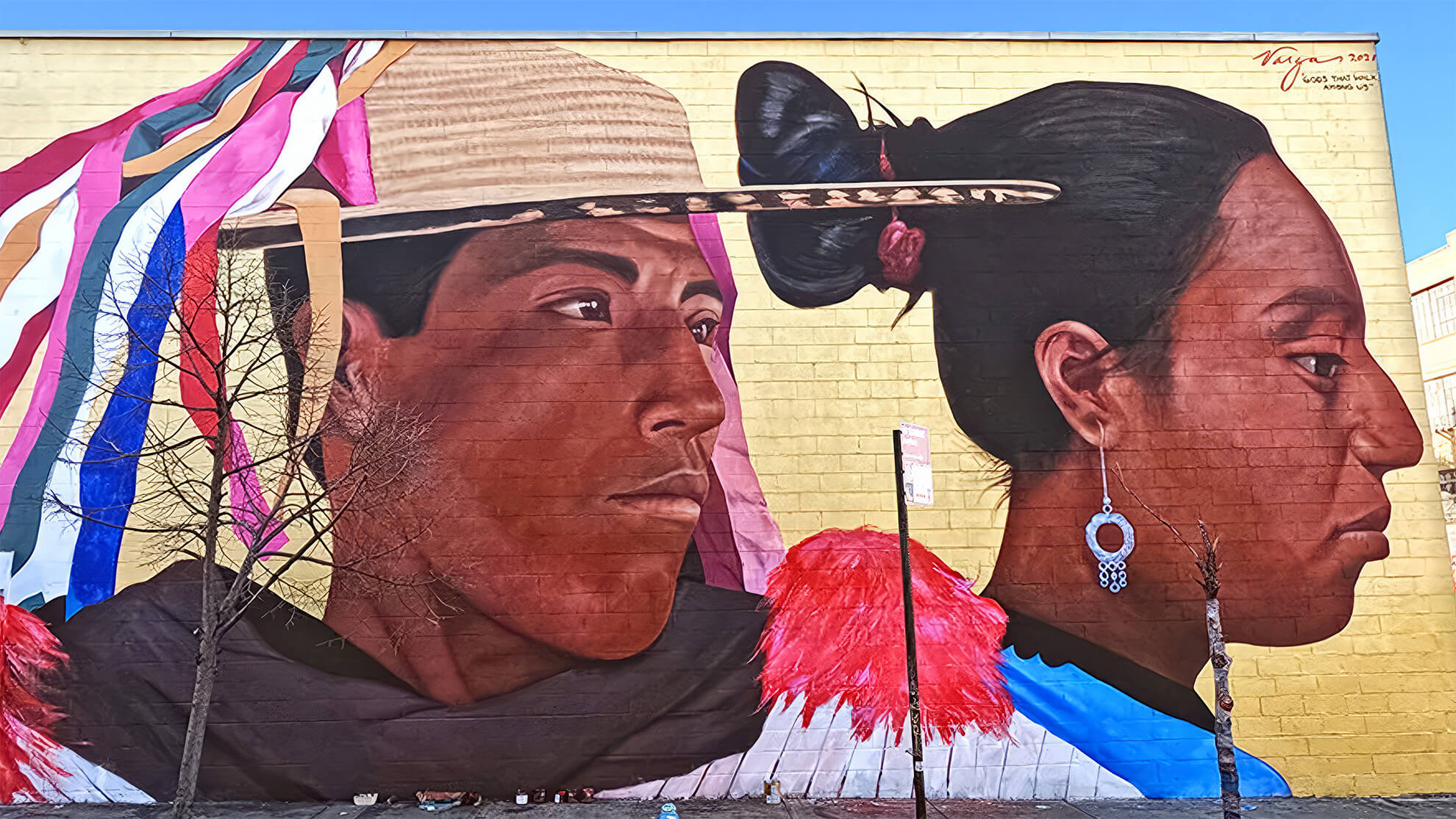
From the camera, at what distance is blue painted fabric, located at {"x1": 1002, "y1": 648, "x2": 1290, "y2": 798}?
1120 centimetres

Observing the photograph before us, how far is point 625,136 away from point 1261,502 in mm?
9202

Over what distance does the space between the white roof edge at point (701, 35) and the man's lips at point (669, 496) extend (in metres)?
5.83

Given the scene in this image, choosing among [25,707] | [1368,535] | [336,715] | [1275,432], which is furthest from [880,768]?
[25,707]

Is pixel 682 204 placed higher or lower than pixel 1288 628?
higher

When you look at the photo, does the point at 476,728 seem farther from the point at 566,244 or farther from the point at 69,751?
the point at 566,244

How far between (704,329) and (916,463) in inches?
149

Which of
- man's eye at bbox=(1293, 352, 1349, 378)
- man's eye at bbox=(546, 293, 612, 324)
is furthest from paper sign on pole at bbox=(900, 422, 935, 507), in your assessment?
man's eye at bbox=(1293, 352, 1349, 378)

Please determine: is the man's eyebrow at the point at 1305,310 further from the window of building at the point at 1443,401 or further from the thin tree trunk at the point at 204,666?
the window of building at the point at 1443,401

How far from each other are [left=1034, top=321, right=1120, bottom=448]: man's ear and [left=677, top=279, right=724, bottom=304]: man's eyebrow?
409 cm

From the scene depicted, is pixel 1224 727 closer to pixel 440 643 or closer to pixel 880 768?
pixel 880 768

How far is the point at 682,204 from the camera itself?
12055 millimetres

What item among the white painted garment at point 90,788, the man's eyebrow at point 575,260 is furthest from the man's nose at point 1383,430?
the white painted garment at point 90,788

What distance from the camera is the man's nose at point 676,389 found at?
38.0 feet
